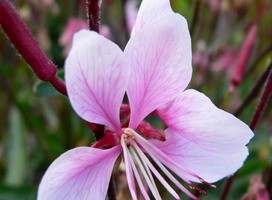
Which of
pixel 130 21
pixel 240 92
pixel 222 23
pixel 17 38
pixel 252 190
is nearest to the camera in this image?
pixel 17 38

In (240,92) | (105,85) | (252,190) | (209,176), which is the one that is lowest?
(240,92)

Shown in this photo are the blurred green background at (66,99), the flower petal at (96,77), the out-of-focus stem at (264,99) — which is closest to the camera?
the flower petal at (96,77)

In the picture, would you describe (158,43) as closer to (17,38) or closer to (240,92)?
(17,38)

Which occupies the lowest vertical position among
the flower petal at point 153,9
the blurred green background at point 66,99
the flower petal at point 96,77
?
the blurred green background at point 66,99

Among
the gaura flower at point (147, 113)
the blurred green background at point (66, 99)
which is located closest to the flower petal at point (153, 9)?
the gaura flower at point (147, 113)

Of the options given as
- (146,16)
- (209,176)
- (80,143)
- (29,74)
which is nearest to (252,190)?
(209,176)

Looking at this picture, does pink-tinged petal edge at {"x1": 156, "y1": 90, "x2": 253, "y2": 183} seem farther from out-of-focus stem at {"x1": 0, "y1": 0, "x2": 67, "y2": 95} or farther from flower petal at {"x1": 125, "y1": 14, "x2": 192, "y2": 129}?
out-of-focus stem at {"x1": 0, "y1": 0, "x2": 67, "y2": 95}

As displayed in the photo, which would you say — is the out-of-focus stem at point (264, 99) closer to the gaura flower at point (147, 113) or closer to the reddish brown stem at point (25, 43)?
the gaura flower at point (147, 113)

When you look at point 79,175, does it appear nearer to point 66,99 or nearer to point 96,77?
point 96,77
